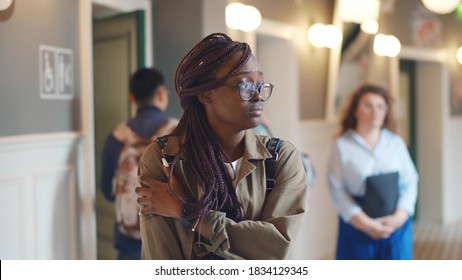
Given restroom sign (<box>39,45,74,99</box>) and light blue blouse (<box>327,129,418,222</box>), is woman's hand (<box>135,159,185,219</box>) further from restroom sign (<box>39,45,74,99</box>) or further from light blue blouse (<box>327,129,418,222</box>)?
light blue blouse (<box>327,129,418,222</box>)

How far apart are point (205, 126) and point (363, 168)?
112 cm

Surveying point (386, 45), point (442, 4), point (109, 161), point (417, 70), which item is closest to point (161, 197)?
point (109, 161)

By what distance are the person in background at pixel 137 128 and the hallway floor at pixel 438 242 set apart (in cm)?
168

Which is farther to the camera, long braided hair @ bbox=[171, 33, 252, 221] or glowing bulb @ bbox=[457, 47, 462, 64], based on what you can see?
glowing bulb @ bbox=[457, 47, 462, 64]

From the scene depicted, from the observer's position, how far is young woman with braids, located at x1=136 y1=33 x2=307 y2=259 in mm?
943

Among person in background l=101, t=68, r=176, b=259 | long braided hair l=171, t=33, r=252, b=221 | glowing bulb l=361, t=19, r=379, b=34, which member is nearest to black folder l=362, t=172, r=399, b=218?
person in background l=101, t=68, r=176, b=259

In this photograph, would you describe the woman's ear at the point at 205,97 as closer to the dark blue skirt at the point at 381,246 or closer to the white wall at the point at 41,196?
the white wall at the point at 41,196

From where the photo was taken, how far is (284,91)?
111 inches

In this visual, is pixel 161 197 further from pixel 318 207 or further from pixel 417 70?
pixel 417 70

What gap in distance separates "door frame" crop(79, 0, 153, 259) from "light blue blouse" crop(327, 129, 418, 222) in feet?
2.77
